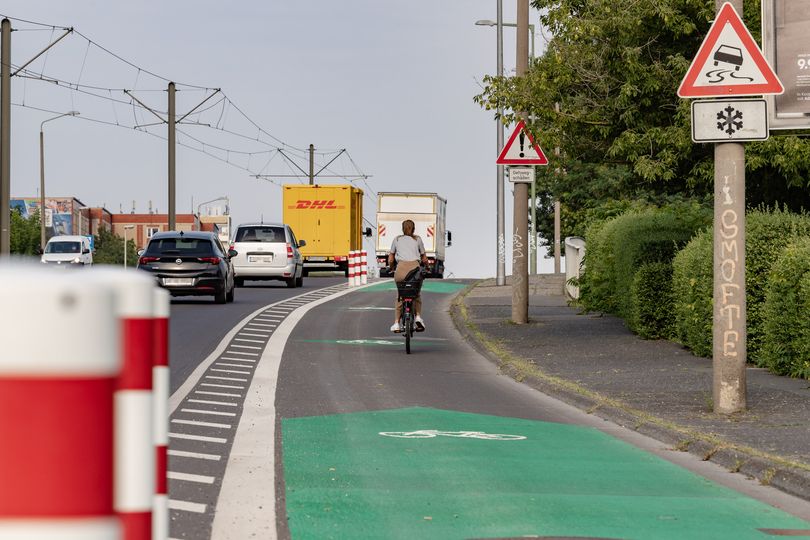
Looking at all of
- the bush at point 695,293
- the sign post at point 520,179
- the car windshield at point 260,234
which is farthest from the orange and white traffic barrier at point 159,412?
the car windshield at point 260,234

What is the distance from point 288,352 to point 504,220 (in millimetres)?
20020

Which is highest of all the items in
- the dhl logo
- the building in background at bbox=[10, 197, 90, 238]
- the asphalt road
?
the building in background at bbox=[10, 197, 90, 238]

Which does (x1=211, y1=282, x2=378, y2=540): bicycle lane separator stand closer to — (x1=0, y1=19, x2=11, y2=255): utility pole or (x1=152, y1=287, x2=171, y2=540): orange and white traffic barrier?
(x1=152, y1=287, x2=171, y2=540): orange and white traffic barrier

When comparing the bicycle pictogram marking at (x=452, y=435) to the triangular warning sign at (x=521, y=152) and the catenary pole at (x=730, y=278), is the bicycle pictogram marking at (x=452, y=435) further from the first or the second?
the triangular warning sign at (x=521, y=152)

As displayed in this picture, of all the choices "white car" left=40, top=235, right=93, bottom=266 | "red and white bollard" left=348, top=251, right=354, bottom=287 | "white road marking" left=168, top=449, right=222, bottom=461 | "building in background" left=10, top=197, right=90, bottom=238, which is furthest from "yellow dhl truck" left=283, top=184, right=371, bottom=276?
"building in background" left=10, top=197, right=90, bottom=238

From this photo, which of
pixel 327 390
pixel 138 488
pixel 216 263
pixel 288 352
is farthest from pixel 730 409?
pixel 216 263

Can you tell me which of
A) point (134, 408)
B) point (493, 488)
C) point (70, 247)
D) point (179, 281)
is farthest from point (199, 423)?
point (70, 247)

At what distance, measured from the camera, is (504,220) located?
38469 mm

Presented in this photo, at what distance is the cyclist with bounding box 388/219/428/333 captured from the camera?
19.9 metres

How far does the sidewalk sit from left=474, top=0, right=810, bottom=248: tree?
264cm

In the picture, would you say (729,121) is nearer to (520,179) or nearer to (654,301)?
(654,301)

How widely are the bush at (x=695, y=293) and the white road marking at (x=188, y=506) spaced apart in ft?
31.2

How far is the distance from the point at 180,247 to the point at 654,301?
1480 centimetres

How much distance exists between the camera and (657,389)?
13.6 m
